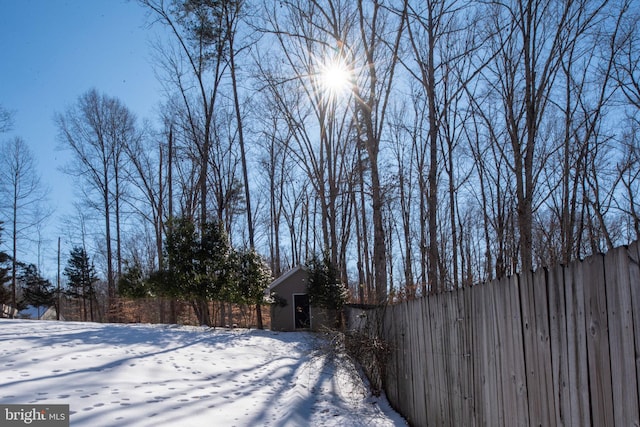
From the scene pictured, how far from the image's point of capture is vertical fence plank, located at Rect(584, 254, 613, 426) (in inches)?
77.9

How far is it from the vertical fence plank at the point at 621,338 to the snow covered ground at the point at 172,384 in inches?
152

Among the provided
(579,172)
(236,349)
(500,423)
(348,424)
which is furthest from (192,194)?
(500,423)

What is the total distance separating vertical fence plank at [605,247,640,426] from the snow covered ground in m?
3.85

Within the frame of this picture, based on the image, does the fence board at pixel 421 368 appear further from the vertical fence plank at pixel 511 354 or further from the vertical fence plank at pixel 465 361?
the vertical fence plank at pixel 511 354

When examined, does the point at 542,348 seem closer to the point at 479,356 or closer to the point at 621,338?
the point at 621,338

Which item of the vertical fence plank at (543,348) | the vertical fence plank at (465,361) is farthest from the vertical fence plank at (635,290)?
the vertical fence plank at (465,361)

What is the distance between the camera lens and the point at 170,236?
16.1 m

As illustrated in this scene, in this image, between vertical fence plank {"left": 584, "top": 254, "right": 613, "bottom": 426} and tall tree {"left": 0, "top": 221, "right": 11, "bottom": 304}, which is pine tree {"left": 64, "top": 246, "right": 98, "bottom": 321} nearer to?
tall tree {"left": 0, "top": 221, "right": 11, "bottom": 304}

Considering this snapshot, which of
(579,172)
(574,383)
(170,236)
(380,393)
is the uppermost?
(579,172)

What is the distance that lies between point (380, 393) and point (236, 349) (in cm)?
486

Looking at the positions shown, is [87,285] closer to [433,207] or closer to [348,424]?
[433,207]

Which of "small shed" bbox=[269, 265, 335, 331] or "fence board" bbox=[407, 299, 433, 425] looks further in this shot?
"small shed" bbox=[269, 265, 335, 331]

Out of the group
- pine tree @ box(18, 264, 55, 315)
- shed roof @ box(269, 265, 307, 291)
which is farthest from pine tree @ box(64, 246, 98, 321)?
shed roof @ box(269, 265, 307, 291)

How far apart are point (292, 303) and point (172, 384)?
48.6 feet
